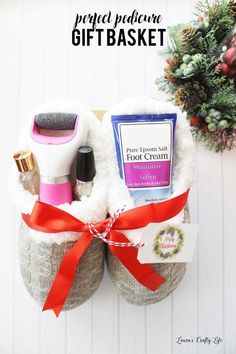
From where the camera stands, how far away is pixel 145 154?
1.40 feet

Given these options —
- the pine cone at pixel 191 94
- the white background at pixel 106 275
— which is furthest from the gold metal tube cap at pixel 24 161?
the pine cone at pixel 191 94

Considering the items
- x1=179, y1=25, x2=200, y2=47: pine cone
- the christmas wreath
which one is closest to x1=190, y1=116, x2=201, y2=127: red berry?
the christmas wreath

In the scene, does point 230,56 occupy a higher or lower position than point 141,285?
higher

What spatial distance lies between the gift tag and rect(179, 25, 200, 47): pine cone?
29 cm

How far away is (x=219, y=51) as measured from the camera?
21.0 inches

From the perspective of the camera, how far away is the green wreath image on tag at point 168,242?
0.41m

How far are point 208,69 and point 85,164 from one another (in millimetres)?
266

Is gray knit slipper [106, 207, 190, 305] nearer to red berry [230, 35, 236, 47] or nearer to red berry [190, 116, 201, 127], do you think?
red berry [190, 116, 201, 127]

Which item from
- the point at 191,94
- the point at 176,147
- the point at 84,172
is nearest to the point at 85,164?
the point at 84,172

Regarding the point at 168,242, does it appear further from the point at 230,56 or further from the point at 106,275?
the point at 230,56

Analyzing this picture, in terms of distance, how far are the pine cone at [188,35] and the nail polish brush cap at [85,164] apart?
25cm

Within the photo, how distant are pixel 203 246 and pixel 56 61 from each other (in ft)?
1.27

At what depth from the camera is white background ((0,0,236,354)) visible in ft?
1.81

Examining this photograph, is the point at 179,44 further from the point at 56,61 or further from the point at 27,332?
the point at 27,332
